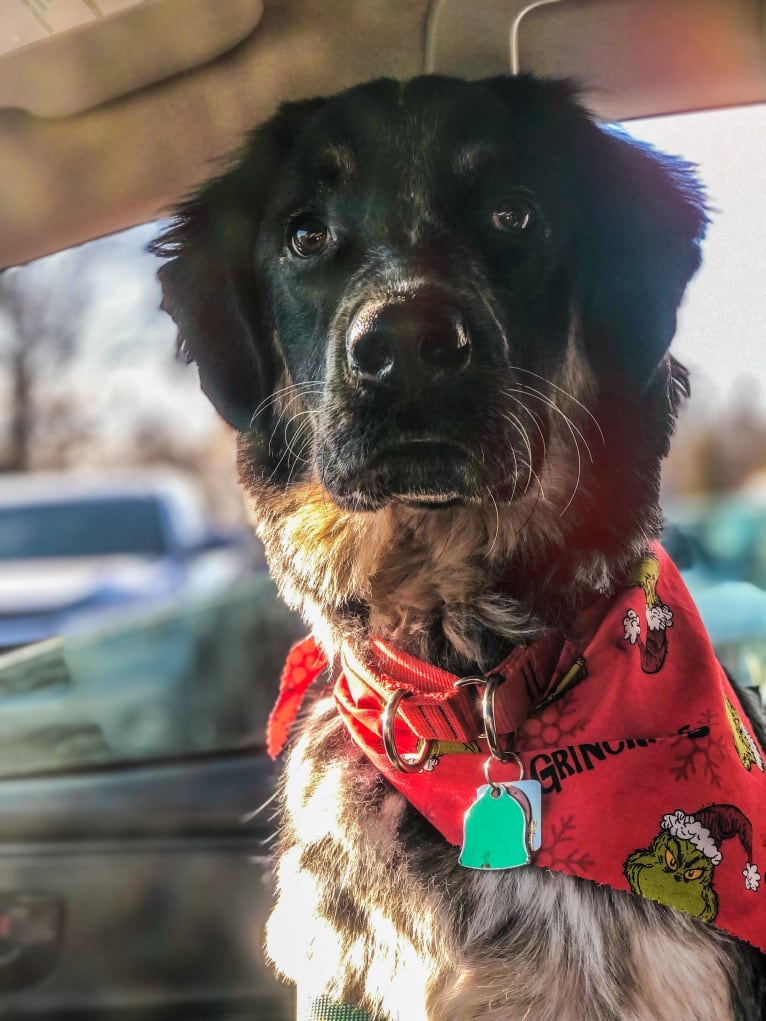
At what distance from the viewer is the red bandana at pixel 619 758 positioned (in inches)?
76.8

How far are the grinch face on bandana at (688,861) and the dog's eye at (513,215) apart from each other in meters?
1.30

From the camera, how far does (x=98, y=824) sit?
333 cm

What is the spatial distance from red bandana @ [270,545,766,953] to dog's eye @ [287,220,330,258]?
3.24ft

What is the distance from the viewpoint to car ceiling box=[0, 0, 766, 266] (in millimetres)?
2336

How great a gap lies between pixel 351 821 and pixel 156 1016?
1516mm

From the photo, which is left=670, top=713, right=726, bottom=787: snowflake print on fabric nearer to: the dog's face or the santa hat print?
the santa hat print

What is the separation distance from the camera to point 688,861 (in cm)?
195

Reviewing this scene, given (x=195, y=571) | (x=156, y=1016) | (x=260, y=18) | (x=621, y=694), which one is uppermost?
(x=260, y=18)

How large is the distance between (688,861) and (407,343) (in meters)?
1.11

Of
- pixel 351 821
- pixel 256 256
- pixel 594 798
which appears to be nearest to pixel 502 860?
pixel 594 798

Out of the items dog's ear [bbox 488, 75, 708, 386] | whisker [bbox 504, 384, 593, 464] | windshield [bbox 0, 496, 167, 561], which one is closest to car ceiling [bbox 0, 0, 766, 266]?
dog's ear [bbox 488, 75, 708, 386]

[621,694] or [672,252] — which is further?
[672,252]

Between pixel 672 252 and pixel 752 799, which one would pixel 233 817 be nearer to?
pixel 752 799

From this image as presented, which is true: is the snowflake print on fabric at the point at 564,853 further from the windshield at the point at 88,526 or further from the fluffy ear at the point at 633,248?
the windshield at the point at 88,526
